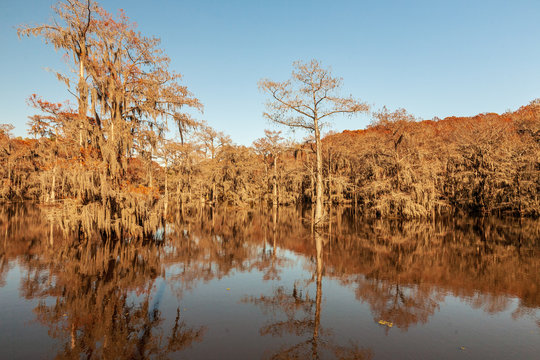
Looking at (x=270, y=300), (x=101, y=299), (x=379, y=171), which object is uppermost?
(x=379, y=171)

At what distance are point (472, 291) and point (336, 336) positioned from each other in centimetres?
470

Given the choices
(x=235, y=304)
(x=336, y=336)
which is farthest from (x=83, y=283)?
(x=336, y=336)

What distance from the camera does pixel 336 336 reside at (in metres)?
5.30

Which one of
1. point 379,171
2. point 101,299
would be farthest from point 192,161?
point 101,299

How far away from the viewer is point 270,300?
23.9 ft

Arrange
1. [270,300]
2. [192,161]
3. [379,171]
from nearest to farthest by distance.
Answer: [270,300]
[379,171]
[192,161]

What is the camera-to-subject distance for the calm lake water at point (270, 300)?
493cm

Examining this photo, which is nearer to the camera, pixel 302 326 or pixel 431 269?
pixel 302 326

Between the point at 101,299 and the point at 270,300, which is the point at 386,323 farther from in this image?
the point at 101,299

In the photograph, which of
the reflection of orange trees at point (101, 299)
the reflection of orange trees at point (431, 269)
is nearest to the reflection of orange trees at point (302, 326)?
the reflection of orange trees at point (431, 269)

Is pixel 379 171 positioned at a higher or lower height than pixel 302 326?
higher

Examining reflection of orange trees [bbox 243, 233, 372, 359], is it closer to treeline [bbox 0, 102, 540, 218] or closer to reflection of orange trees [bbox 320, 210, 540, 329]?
reflection of orange trees [bbox 320, 210, 540, 329]

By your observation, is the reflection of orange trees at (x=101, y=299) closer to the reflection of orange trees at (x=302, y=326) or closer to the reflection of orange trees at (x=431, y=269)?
the reflection of orange trees at (x=302, y=326)

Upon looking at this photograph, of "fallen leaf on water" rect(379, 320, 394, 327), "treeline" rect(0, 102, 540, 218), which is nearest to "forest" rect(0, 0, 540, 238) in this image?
"treeline" rect(0, 102, 540, 218)
